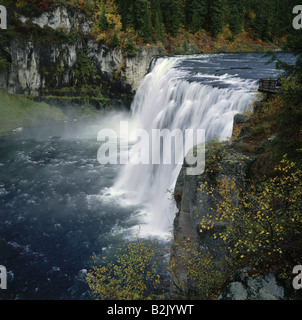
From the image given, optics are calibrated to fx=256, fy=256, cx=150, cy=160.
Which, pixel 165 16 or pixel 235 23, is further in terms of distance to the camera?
pixel 235 23

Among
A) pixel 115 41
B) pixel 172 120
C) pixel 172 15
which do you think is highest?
pixel 172 15

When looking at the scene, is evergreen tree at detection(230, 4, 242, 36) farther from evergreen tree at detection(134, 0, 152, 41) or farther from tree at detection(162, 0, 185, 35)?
evergreen tree at detection(134, 0, 152, 41)

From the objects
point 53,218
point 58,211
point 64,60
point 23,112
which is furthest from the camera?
point 64,60

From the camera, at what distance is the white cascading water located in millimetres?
19016

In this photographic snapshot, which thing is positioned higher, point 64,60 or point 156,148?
point 64,60

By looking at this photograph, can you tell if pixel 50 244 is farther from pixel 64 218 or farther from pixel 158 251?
pixel 158 251

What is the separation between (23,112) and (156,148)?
2580 centimetres

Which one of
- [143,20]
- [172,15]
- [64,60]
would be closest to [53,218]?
[64,60]

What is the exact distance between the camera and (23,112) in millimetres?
40094

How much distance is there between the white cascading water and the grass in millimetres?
18461

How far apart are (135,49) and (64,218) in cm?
3092

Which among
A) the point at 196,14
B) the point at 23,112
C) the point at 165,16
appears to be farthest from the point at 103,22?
the point at 196,14

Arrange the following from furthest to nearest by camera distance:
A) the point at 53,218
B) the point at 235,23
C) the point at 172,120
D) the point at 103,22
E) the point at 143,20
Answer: the point at 235,23
the point at 103,22
the point at 143,20
the point at 172,120
the point at 53,218

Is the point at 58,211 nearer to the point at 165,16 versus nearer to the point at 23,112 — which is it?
the point at 23,112
